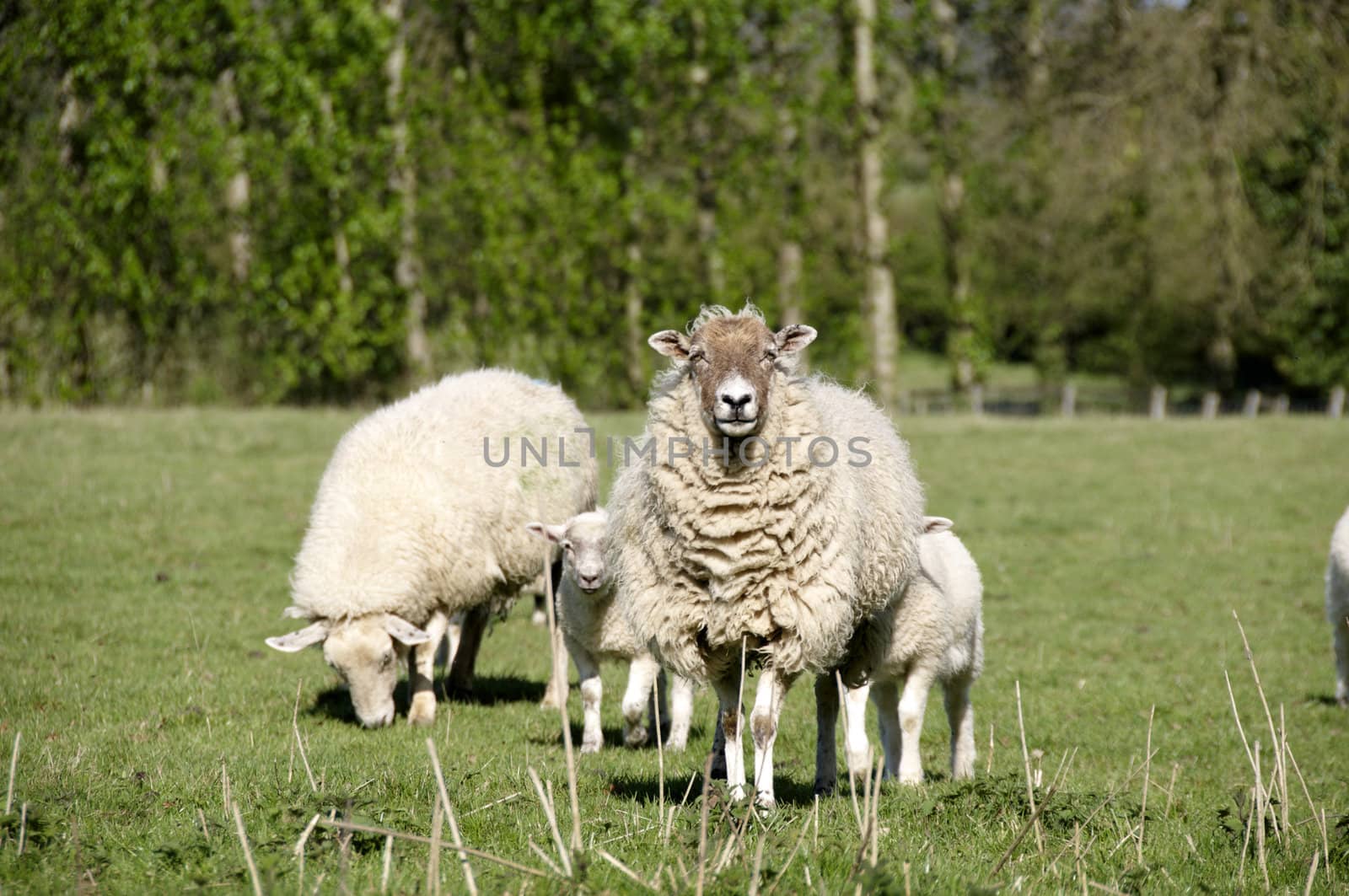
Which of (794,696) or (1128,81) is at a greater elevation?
(1128,81)

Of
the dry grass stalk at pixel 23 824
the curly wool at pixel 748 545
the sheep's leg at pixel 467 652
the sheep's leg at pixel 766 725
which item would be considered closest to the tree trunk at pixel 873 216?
the sheep's leg at pixel 467 652

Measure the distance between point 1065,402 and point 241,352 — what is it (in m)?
18.8

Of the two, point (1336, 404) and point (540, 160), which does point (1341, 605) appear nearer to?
point (540, 160)

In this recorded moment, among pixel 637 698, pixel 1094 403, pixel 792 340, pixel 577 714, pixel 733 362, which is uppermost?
pixel 792 340

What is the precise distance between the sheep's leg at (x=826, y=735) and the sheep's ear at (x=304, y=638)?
10.6 feet

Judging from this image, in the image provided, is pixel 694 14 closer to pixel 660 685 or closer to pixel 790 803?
pixel 660 685

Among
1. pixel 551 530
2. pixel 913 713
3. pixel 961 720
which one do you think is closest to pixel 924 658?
pixel 913 713

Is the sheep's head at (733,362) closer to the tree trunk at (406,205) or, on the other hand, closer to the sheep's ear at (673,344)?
the sheep's ear at (673,344)

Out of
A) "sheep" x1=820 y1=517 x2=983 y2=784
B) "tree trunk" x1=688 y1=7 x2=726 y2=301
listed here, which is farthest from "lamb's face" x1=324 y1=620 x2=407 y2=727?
"tree trunk" x1=688 y1=7 x2=726 y2=301

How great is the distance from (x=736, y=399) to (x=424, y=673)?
3.58 meters

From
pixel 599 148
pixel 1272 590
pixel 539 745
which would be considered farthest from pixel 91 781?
pixel 599 148

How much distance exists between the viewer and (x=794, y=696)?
352 inches

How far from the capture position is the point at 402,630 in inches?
305

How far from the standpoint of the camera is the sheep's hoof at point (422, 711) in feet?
25.0
